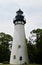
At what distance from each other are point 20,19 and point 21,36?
13.5 feet

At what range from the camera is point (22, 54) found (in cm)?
3728

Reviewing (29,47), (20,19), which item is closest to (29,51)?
(29,47)

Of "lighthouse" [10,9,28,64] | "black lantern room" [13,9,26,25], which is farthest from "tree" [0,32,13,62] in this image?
"black lantern room" [13,9,26,25]

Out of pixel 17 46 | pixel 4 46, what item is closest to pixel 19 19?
pixel 17 46

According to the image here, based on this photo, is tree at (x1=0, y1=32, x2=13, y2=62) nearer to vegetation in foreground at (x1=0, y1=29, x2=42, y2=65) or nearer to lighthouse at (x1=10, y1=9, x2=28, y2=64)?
vegetation in foreground at (x1=0, y1=29, x2=42, y2=65)

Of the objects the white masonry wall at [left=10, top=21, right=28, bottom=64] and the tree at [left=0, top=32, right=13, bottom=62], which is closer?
the white masonry wall at [left=10, top=21, right=28, bottom=64]

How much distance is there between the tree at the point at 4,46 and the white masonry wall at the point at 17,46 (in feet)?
29.2

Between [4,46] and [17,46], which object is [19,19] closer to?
[17,46]

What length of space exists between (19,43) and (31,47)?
5040mm

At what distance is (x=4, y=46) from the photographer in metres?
49.6

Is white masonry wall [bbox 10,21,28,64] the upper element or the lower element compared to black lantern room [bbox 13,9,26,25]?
lower

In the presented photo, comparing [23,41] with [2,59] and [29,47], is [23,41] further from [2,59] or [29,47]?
[2,59]

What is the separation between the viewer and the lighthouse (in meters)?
37.1

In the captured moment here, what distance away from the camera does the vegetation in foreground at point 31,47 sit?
119 ft
